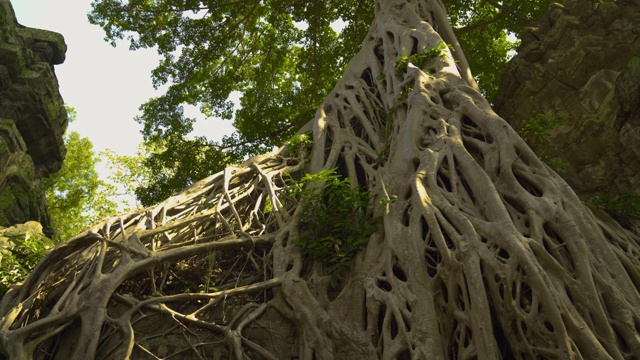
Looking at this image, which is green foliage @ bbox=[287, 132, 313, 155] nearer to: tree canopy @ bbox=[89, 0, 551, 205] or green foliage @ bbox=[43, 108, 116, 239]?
tree canopy @ bbox=[89, 0, 551, 205]

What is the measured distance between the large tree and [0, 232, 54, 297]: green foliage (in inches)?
20.8

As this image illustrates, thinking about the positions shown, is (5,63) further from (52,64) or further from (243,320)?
(243,320)

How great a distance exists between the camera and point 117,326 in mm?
3805

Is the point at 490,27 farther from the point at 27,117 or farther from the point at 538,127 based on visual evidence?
the point at 27,117

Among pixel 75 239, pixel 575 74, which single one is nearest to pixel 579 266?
pixel 75 239

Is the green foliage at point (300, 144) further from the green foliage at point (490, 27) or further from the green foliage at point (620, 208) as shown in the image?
the green foliage at point (490, 27)

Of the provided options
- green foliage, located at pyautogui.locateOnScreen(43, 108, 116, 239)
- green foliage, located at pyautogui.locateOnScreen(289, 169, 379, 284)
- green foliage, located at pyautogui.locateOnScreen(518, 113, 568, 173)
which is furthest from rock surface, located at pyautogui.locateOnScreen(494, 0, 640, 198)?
green foliage, located at pyautogui.locateOnScreen(43, 108, 116, 239)

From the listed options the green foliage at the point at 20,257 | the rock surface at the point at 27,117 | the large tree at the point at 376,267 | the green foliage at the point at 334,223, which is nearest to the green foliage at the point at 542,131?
the large tree at the point at 376,267

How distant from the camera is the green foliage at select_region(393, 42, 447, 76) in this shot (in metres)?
5.86

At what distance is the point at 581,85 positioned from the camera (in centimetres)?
709

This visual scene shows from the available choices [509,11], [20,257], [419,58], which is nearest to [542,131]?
[419,58]

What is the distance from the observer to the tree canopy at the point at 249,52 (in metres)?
9.98

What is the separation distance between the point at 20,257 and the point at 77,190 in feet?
45.8

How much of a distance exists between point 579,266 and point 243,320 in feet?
7.48
